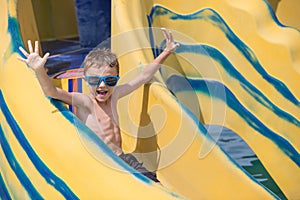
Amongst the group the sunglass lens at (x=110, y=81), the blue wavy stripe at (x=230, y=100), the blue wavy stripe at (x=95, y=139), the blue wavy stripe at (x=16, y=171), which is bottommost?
the blue wavy stripe at (x=230, y=100)

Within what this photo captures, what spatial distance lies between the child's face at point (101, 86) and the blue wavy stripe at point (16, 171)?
0.36 metres

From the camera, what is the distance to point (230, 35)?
2416 millimetres

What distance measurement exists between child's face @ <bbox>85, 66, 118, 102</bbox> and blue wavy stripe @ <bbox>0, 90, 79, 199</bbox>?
0.30 metres

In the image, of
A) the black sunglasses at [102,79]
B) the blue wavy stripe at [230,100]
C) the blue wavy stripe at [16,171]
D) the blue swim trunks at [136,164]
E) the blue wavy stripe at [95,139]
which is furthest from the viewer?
the blue wavy stripe at [230,100]

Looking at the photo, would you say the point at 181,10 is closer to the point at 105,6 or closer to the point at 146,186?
the point at 146,186

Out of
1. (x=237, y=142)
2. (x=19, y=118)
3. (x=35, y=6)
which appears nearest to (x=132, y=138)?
(x=19, y=118)

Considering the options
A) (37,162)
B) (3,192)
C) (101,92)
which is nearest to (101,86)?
(101,92)

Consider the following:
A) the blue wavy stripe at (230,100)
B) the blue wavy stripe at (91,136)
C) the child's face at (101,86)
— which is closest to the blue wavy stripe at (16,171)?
the blue wavy stripe at (91,136)

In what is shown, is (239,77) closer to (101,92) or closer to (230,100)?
(230,100)

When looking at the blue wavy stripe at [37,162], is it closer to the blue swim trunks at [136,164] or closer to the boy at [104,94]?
the boy at [104,94]

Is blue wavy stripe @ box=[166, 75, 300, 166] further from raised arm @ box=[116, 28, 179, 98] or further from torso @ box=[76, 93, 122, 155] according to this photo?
torso @ box=[76, 93, 122, 155]

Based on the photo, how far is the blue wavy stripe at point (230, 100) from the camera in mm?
2031

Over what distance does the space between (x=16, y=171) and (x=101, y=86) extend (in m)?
0.41

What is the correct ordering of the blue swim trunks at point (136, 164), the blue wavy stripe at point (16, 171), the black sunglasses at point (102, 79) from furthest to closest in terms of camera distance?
the blue swim trunks at point (136, 164)
the black sunglasses at point (102, 79)
the blue wavy stripe at point (16, 171)
